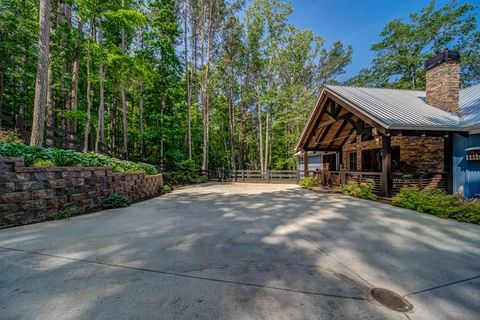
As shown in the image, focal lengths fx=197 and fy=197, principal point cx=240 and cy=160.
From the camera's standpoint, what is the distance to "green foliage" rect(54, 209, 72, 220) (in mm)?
4453

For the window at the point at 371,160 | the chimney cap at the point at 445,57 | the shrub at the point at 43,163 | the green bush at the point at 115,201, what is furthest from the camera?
the window at the point at 371,160

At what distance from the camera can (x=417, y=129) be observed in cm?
650

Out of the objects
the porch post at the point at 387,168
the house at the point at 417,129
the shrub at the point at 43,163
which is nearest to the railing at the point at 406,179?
the house at the point at 417,129

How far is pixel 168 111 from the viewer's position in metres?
16.9

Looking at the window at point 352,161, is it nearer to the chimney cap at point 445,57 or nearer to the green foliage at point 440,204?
the chimney cap at point 445,57

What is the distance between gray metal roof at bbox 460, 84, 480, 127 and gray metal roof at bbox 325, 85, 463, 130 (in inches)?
6.9

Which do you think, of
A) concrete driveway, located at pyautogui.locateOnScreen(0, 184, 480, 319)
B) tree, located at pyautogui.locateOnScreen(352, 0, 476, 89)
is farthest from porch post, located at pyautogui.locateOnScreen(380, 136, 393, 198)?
tree, located at pyautogui.locateOnScreen(352, 0, 476, 89)

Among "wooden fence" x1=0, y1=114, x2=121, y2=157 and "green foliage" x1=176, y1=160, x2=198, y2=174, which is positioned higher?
"wooden fence" x1=0, y1=114, x2=121, y2=157

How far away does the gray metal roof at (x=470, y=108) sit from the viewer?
21.1 feet

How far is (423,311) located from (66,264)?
377 cm

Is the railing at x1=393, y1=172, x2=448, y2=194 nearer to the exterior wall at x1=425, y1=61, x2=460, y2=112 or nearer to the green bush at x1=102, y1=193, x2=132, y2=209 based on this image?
the exterior wall at x1=425, y1=61, x2=460, y2=112

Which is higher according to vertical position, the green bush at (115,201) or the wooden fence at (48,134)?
the wooden fence at (48,134)

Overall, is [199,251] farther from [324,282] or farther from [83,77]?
[83,77]

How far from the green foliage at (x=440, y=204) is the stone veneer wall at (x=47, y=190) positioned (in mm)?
8956
